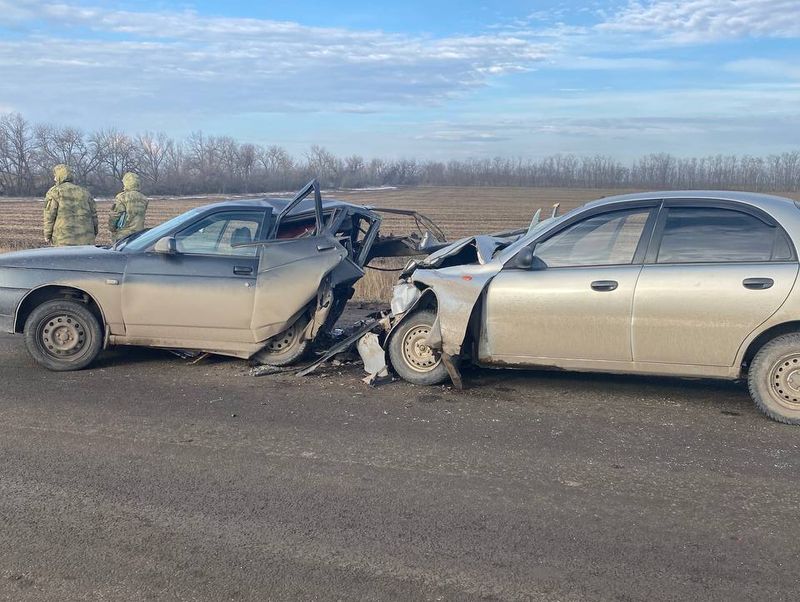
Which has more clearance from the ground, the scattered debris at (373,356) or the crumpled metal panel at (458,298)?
the crumpled metal panel at (458,298)

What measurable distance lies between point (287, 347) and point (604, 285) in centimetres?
310

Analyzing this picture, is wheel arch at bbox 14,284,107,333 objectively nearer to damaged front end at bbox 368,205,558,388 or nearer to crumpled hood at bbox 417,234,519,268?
damaged front end at bbox 368,205,558,388

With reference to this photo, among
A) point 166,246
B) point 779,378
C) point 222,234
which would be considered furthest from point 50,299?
point 779,378

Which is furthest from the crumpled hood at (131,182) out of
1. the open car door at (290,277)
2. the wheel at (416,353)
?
the wheel at (416,353)

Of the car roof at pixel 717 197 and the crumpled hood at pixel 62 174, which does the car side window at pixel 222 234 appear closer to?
the car roof at pixel 717 197

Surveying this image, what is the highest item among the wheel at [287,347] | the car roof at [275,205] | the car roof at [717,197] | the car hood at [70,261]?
the car roof at [717,197]

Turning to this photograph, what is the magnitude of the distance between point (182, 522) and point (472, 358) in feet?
10.8

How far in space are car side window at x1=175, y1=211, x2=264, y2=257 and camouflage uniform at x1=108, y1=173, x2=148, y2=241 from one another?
14.1ft

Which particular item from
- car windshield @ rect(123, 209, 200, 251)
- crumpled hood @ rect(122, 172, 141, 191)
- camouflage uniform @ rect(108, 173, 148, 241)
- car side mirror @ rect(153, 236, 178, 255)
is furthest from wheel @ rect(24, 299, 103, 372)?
crumpled hood @ rect(122, 172, 141, 191)

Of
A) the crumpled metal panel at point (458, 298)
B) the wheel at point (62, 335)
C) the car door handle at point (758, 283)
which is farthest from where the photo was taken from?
the wheel at point (62, 335)

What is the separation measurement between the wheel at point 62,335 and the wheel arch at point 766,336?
18.8ft

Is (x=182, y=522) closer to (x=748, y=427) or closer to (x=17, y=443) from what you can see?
(x=17, y=443)

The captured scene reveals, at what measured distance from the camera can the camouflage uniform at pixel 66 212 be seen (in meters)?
10.6

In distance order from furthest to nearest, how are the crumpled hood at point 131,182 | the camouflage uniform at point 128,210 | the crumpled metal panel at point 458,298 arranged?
the crumpled hood at point 131,182, the camouflage uniform at point 128,210, the crumpled metal panel at point 458,298
